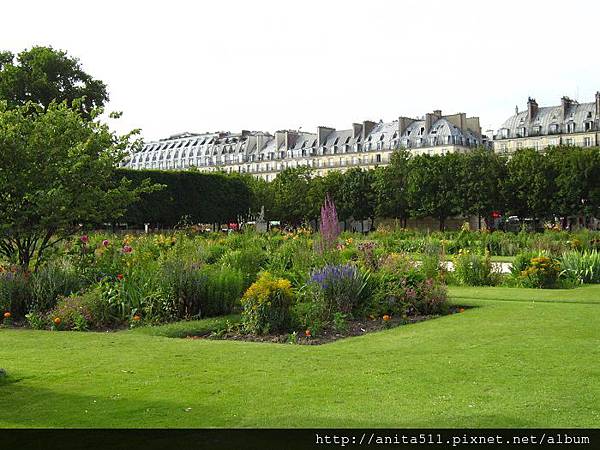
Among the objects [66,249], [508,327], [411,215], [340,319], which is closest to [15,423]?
[340,319]

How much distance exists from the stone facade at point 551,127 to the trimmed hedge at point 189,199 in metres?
43.0

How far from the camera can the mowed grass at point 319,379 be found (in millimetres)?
5582

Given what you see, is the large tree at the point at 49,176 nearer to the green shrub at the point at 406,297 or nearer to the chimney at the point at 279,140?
Result: the green shrub at the point at 406,297

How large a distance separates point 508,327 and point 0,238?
8622 mm

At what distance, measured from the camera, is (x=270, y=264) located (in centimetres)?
1533

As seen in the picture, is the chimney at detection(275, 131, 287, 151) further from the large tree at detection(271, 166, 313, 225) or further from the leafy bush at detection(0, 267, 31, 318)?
the leafy bush at detection(0, 267, 31, 318)

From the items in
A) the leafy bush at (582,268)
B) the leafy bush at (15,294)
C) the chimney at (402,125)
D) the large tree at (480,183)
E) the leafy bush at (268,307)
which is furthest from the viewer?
the chimney at (402,125)

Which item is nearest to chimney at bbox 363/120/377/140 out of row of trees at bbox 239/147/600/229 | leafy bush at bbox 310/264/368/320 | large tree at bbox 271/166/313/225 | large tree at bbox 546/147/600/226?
row of trees at bbox 239/147/600/229

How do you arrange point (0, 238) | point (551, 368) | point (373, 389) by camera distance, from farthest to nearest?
point (0, 238) → point (551, 368) → point (373, 389)

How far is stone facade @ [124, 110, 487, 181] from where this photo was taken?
97625 millimetres

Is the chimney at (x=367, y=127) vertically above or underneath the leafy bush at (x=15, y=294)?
above

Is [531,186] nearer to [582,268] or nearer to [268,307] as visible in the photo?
[582,268]

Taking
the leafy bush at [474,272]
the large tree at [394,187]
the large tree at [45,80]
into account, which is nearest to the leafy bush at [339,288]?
the leafy bush at [474,272]

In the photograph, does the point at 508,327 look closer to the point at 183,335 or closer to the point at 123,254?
the point at 183,335
